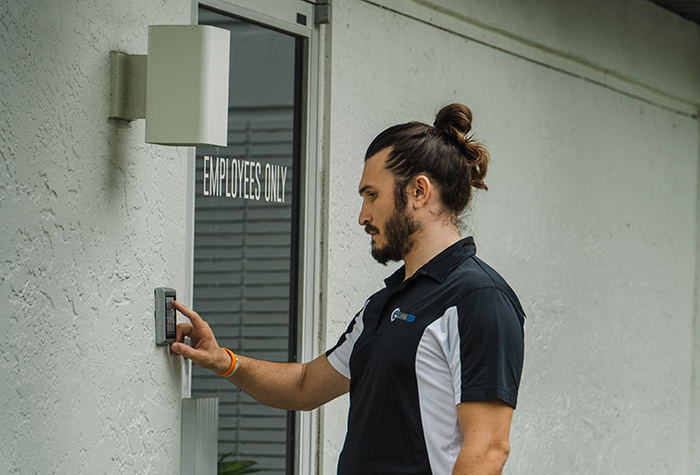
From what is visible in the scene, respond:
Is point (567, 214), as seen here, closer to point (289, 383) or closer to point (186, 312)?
point (289, 383)

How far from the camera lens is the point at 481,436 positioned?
7.24 feet

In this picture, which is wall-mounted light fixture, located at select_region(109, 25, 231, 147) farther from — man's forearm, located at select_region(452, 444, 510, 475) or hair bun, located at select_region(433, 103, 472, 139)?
man's forearm, located at select_region(452, 444, 510, 475)

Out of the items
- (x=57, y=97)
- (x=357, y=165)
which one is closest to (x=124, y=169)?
(x=57, y=97)

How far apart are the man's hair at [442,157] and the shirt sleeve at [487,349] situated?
1.31ft

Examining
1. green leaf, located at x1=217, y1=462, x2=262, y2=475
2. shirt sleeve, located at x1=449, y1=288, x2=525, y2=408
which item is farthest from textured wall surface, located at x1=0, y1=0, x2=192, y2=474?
shirt sleeve, located at x1=449, y1=288, x2=525, y2=408

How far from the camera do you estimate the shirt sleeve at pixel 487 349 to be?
2195mm

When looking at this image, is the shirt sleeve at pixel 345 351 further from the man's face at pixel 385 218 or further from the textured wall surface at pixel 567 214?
the textured wall surface at pixel 567 214

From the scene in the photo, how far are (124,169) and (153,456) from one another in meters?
0.92

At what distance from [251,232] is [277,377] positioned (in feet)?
2.04

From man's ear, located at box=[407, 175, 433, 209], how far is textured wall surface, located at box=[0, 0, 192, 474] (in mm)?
826

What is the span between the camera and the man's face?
254 centimetres

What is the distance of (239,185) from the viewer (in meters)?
3.24

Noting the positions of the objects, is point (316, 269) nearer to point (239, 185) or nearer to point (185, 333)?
point (239, 185)

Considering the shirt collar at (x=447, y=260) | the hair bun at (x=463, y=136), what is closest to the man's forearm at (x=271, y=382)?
the shirt collar at (x=447, y=260)
